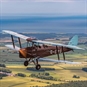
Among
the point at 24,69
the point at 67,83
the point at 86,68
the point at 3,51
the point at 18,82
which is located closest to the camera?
the point at 67,83

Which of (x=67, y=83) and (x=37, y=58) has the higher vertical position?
(x=37, y=58)

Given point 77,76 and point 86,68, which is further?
point 86,68

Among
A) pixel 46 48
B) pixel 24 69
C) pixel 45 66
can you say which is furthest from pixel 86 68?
pixel 46 48

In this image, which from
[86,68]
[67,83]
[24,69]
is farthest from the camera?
[86,68]

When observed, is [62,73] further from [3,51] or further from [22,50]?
[22,50]

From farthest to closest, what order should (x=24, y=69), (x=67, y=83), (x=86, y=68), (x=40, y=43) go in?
(x=86, y=68) → (x=24, y=69) → (x=67, y=83) → (x=40, y=43)

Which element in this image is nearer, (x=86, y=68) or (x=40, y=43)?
(x=40, y=43)

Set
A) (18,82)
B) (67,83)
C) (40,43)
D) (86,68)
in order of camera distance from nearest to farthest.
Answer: (40,43), (67,83), (18,82), (86,68)

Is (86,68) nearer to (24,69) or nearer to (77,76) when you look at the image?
(77,76)

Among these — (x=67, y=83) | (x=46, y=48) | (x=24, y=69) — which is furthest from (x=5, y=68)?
(x=46, y=48)
